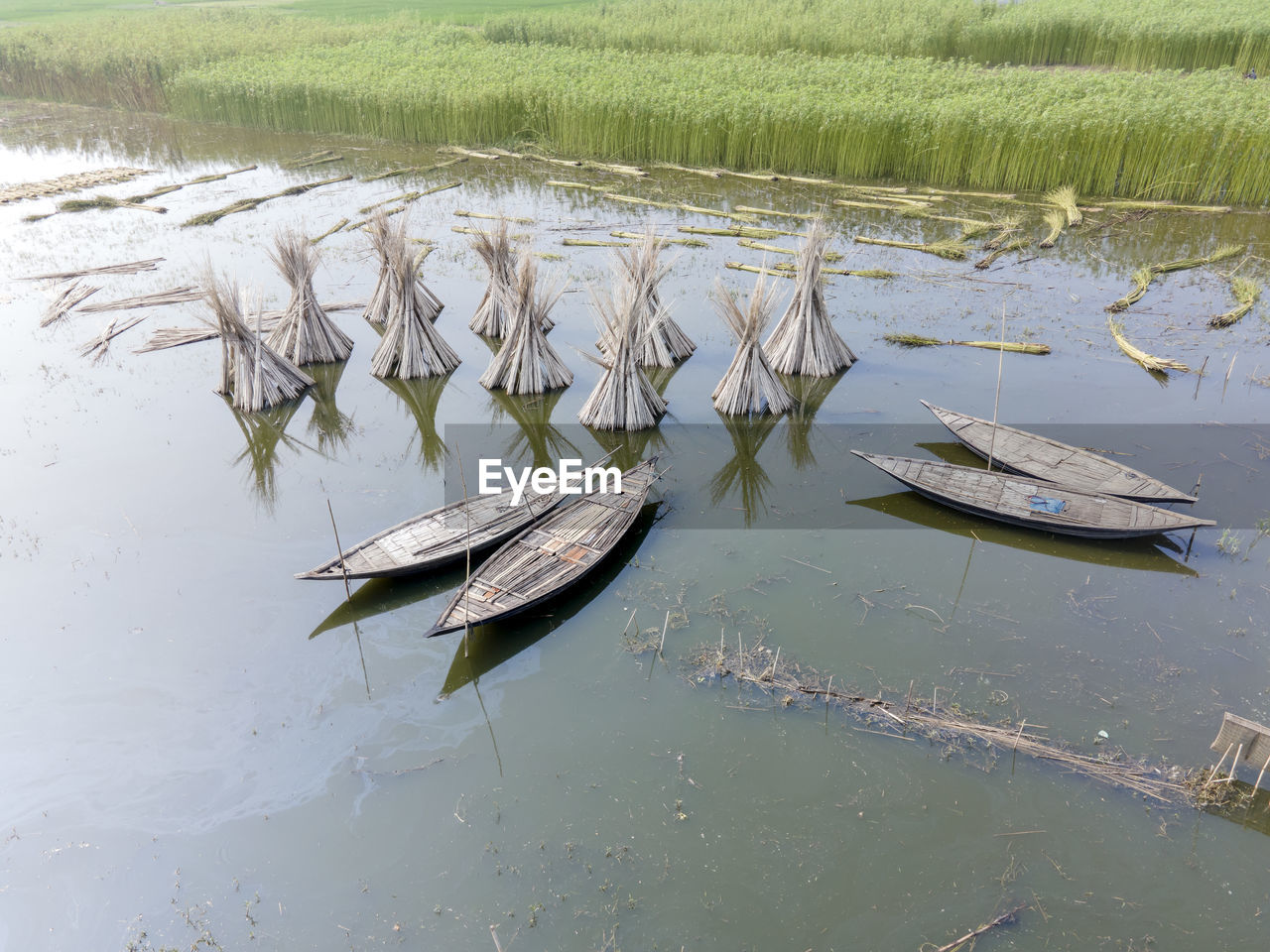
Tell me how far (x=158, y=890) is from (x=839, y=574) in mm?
6048

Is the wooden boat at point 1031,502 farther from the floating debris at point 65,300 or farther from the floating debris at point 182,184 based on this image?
the floating debris at point 182,184

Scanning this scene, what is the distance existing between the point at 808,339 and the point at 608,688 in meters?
6.45

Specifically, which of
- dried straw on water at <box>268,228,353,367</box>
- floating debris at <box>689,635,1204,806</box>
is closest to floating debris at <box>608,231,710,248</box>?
dried straw on water at <box>268,228,353,367</box>

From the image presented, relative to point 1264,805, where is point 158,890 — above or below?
below

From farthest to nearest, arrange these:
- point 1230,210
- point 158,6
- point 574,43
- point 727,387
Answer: point 158,6, point 574,43, point 1230,210, point 727,387

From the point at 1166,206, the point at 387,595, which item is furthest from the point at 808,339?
the point at 1166,206

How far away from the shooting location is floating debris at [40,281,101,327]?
13328 mm

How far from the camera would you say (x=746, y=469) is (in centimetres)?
980

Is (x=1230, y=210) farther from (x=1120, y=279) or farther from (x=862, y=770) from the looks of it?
(x=862, y=770)

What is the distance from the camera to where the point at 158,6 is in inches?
1597

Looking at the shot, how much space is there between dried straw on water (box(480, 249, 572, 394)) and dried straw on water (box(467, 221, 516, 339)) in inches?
16.4

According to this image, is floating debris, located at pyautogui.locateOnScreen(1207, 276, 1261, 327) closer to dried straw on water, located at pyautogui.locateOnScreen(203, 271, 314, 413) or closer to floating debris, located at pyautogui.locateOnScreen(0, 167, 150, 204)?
dried straw on water, located at pyautogui.locateOnScreen(203, 271, 314, 413)

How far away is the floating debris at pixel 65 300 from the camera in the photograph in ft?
43.7

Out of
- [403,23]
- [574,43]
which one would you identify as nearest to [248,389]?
[574,43]
